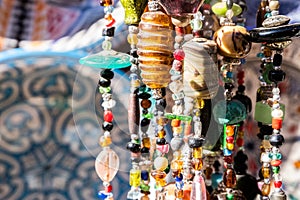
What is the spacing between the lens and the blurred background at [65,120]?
0.78 metres

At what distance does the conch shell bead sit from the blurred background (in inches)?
7.6

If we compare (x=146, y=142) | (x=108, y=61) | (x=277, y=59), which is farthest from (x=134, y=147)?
(x=277, y=59)

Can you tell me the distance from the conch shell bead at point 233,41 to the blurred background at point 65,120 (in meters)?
0.19

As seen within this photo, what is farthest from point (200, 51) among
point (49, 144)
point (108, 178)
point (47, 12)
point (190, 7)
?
point (47, 12)

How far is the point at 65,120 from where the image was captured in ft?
2.69

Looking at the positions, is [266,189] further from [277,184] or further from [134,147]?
[134,147]

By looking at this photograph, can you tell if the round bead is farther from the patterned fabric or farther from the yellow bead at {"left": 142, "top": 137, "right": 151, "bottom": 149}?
the patterned fabric

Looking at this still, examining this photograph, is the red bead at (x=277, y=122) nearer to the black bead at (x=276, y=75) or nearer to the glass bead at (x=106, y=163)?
the black bead at (x=276, y=75)

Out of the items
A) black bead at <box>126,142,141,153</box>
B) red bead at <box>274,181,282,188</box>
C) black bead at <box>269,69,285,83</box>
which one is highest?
black bead at <box>269,69,285,83</box>

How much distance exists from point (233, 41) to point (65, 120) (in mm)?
377

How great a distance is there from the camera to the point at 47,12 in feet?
3.08

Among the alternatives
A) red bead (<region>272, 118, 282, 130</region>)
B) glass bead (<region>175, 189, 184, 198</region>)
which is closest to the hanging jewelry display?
glass bead (<region>175, 189, 184, 198</region>)

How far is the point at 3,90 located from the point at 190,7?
15.6 inches

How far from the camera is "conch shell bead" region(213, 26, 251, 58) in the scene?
1.86 feet
